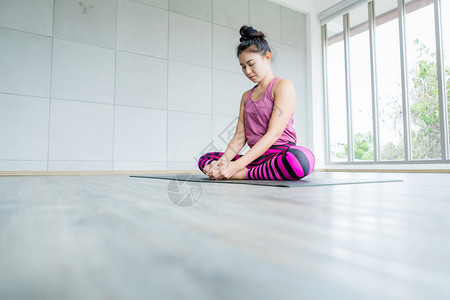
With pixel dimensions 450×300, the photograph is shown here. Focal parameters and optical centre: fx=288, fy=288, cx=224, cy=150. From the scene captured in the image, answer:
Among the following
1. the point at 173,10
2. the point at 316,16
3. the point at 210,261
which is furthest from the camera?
the point at 316,16

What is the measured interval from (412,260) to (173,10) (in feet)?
12.2

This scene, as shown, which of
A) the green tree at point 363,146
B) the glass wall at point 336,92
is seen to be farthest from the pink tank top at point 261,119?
the glass wall at point 336,92

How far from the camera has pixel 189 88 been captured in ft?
11.3

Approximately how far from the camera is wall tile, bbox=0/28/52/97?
255 centimetres

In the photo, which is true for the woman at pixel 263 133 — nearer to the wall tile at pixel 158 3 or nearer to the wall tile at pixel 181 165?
the wall tile at pixel 181 165

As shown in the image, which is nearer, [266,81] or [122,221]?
[122,221]

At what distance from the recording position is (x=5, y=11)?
2590mm

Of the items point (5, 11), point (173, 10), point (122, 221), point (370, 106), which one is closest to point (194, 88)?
point (173, 10)

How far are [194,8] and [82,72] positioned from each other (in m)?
1.58

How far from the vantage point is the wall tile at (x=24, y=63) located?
2.55 metres

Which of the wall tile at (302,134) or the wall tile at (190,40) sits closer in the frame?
the wall tile at (190,40)

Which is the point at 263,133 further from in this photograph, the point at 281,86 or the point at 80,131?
the point at 80,131

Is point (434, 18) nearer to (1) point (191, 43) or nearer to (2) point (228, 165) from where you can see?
(1) point (191, 43)

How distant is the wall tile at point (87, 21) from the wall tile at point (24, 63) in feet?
0.72
